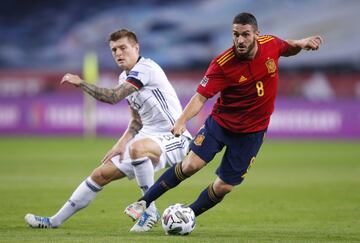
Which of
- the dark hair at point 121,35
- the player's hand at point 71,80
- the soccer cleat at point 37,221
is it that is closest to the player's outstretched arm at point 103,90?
the player's hand at point 71,80

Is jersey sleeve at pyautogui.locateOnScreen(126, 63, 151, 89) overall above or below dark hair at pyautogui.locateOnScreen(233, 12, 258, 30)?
below

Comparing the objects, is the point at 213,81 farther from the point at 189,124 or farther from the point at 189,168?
the point at 189,124

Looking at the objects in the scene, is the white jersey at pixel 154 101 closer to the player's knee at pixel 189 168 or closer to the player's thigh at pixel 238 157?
the player's knee at pixel 189 168

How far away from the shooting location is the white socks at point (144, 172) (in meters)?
9.23

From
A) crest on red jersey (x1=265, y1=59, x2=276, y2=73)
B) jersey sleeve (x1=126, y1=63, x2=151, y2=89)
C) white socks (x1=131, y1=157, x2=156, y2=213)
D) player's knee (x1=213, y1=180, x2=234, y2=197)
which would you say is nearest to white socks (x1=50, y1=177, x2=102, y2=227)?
white socks (x1=131, y1=157, x2=156, y2=213)

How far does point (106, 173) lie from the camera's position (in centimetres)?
922

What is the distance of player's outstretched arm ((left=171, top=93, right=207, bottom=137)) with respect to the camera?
331 inches

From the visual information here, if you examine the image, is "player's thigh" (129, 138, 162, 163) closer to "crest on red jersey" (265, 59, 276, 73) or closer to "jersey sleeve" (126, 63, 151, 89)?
"jersey sleeve" (126, 63, 151, 89)

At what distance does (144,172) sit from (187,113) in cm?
116

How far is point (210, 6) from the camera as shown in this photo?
34.8 metres

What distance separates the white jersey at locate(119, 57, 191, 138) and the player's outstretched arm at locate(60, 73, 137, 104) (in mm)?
417

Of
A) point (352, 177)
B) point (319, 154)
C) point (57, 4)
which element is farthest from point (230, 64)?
point (57, 4)

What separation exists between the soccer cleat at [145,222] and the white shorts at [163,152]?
19.6 inches

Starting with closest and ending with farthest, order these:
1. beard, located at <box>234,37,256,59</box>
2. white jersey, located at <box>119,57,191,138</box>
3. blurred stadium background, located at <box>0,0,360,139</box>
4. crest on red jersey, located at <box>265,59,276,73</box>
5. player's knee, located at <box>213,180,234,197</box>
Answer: beard, located at <box>234,37,256,59</box> → crest on red jersey, located at <box>265,59,276,73</box> → player's knee, located at <box>213,180,234,197</box> → white jersey, located at <box>119,57,191,138</box> → blurred stadium background, located at <box>0,0,360,139</box>
